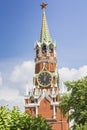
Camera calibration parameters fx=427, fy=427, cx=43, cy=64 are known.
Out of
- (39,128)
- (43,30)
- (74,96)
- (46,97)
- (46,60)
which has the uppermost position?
(43,30)

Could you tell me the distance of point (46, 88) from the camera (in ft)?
287

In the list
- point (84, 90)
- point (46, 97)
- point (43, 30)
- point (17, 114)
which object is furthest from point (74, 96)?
point (43, 30)

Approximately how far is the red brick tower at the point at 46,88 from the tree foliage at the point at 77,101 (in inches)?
1363

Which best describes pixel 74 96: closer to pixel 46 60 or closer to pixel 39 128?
pixel 39 128

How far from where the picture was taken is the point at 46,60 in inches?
3558

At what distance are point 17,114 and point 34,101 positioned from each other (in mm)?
46648

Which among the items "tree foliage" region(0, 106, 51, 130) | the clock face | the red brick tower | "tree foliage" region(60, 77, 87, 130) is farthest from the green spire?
"tree foliage" region(0, 106, 51, 130)

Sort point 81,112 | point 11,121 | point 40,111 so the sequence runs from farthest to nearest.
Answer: point 40,111
point 81,112
point 11,121

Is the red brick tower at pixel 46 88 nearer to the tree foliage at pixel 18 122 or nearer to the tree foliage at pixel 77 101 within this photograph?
the tree foliage at pixel 77 101

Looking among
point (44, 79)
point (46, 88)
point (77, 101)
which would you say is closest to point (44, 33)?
point (44, 79)

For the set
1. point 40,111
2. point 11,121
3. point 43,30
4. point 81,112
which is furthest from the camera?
point 43,30

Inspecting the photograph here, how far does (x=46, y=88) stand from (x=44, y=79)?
2198 mm

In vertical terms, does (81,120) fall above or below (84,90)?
below

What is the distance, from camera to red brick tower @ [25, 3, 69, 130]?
3371 inches
